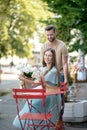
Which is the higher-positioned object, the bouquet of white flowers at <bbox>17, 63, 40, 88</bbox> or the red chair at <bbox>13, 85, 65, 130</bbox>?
the bouquet of white flowers at <bbox>17, 63, 40, 88</bbox>

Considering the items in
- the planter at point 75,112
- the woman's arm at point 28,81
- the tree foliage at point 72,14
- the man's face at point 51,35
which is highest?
the tree foliage at point 72,14

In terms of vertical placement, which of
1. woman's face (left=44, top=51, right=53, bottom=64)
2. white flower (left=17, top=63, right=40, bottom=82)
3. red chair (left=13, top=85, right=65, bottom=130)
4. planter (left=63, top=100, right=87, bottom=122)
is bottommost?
planter (left=63, top=100, right=87, bottom=122)

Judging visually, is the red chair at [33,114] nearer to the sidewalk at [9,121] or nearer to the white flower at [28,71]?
the white flower at [28,71]

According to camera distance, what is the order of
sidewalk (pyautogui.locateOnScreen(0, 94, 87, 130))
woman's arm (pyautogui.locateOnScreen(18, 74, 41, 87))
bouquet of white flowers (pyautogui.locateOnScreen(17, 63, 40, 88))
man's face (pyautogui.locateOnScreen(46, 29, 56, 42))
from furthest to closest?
sidewalk (pyautogui.locateOnScreen(0, 94, 87, 130)) → man's face (pyautogui.locateOnScreen(46, 29, 56, 42)) → bouquet of white flowers (pyautogui.locateOnScreen(17, 63, 40, 88)) → woman's arm (pyautogui.locateOnScreen(18, 74, 41, 87))

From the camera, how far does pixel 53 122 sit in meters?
6.61

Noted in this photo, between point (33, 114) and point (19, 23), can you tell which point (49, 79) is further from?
point (19, 23)

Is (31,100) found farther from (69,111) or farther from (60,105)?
(69,111)

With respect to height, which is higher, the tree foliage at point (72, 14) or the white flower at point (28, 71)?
the tree foliage at point (72, 14)

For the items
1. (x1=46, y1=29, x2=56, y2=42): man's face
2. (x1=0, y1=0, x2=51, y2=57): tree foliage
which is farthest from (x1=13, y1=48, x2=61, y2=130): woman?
(x1=0, y1=0, x2=51, y2=57): tree foliage

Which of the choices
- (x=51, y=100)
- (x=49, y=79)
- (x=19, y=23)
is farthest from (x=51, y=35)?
(x=19, y=23)

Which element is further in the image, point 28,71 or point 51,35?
point 51,35

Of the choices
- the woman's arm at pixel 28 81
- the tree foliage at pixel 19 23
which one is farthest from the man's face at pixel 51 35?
the tree foliage at pixel 19 23

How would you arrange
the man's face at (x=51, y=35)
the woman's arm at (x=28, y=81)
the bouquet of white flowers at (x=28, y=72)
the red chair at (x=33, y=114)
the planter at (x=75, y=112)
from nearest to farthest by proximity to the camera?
the red chair at (x=33, y=114)
the woman's arm at (x=28, y=81)
the bouquet of white flowers at (x=28, y=72)
the man's face at (x=51, y=35)
the planter at (x=75, y=112)

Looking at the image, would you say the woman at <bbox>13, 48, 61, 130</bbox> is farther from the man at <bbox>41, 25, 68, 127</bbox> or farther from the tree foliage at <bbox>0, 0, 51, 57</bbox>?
the tree foliage at <bbox>0, 0, 51, 57</bbox>
